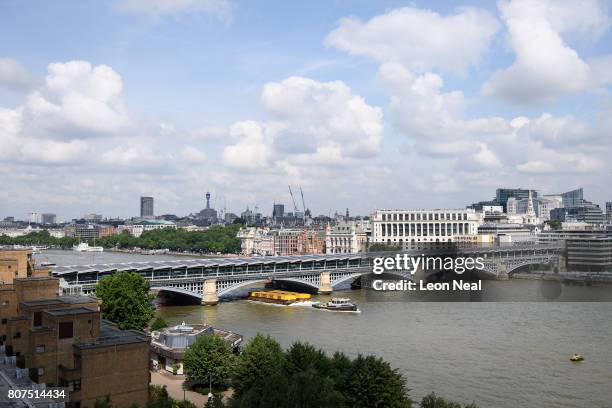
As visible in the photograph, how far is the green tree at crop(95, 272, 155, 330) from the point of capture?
31.7 metres

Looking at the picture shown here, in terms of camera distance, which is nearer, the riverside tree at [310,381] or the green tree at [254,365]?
the riverside tree at [310,381]

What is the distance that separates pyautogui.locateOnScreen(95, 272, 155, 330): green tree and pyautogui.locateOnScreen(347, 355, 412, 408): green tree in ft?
52.4

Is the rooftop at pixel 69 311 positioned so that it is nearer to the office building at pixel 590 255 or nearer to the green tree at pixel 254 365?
the green tree at pixel 254 365

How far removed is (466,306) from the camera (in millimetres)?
47219

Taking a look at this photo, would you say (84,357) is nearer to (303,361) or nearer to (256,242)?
(303,361)

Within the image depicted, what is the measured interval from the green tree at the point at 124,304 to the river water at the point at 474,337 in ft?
21.0

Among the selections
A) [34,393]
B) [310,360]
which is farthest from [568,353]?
[34,393]

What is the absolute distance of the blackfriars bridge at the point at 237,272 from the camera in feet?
148

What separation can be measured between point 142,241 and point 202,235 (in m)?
18.6

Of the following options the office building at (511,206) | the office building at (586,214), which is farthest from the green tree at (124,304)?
the office building at (511,206)

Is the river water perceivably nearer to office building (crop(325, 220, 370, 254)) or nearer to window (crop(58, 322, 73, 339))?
window (crop(58, 322, 73, 339))

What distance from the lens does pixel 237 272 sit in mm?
54438

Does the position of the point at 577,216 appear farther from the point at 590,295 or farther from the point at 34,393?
the point at 34,393

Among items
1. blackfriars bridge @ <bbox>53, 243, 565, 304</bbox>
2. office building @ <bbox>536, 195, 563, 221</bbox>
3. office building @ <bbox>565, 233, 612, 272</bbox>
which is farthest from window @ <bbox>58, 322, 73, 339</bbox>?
office building @ <bbox>536, 195, 563, 221</bbox>
